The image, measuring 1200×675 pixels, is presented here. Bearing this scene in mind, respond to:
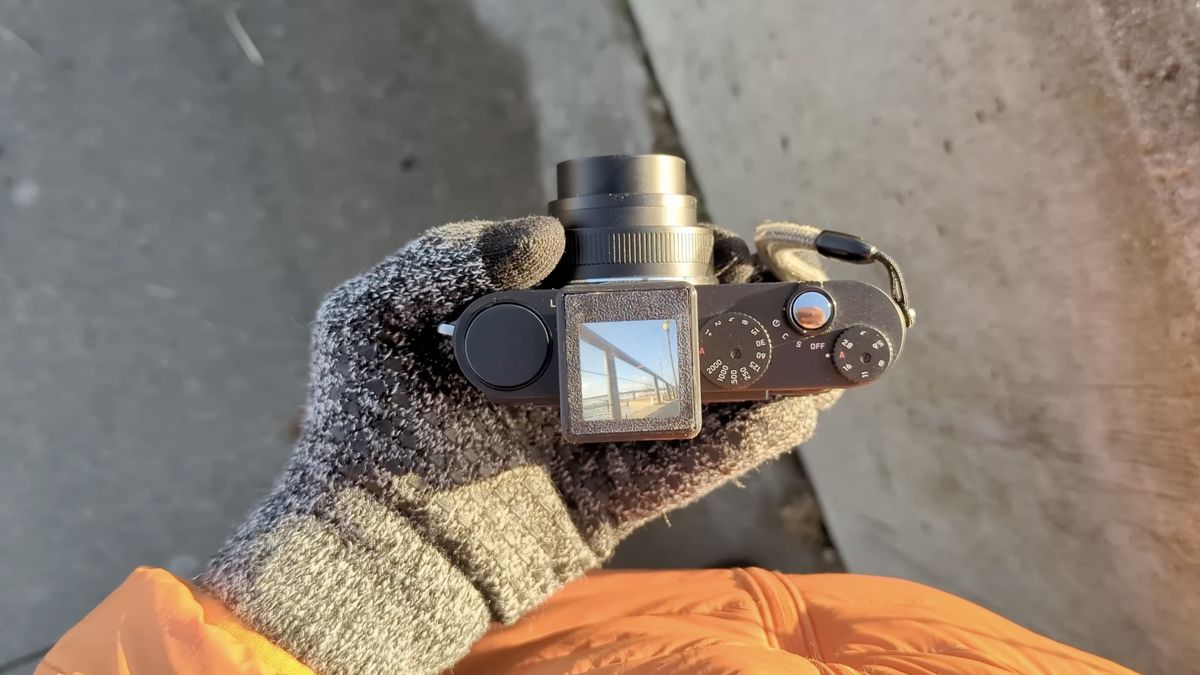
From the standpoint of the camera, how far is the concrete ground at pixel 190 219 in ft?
3.01

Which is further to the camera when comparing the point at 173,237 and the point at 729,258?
the point at 173,237

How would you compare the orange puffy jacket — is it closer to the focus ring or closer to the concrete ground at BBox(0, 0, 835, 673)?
the focus ring

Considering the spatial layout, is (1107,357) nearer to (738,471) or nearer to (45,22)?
(738,471)

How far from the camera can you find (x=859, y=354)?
0.52 m

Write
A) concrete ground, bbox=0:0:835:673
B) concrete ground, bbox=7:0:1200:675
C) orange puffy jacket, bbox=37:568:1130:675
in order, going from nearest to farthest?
orange puffy jacket, bbox=37:568:1130:675, concrete ground, bbox=7:0:1200:675, concrete ground, bbox=0:0:835:673

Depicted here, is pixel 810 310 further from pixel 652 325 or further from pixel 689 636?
pixel 689 636

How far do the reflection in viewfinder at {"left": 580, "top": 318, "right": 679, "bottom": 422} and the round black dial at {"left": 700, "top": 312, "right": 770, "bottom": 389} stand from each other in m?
0.03

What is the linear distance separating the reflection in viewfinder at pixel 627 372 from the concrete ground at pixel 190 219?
539mm

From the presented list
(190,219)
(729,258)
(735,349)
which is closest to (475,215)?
(190,219)

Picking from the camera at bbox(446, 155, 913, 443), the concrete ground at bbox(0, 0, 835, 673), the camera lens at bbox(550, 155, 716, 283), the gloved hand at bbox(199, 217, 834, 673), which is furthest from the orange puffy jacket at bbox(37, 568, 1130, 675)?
the concrete ground at bbox(0, 0, 835, 673)

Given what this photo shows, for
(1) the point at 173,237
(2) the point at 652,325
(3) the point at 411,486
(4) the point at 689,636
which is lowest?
(4) the point at 689,636

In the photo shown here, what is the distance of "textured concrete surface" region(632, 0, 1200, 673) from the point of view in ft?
1.61

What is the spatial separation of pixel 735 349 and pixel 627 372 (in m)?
0.08

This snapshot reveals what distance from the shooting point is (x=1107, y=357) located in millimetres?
554
